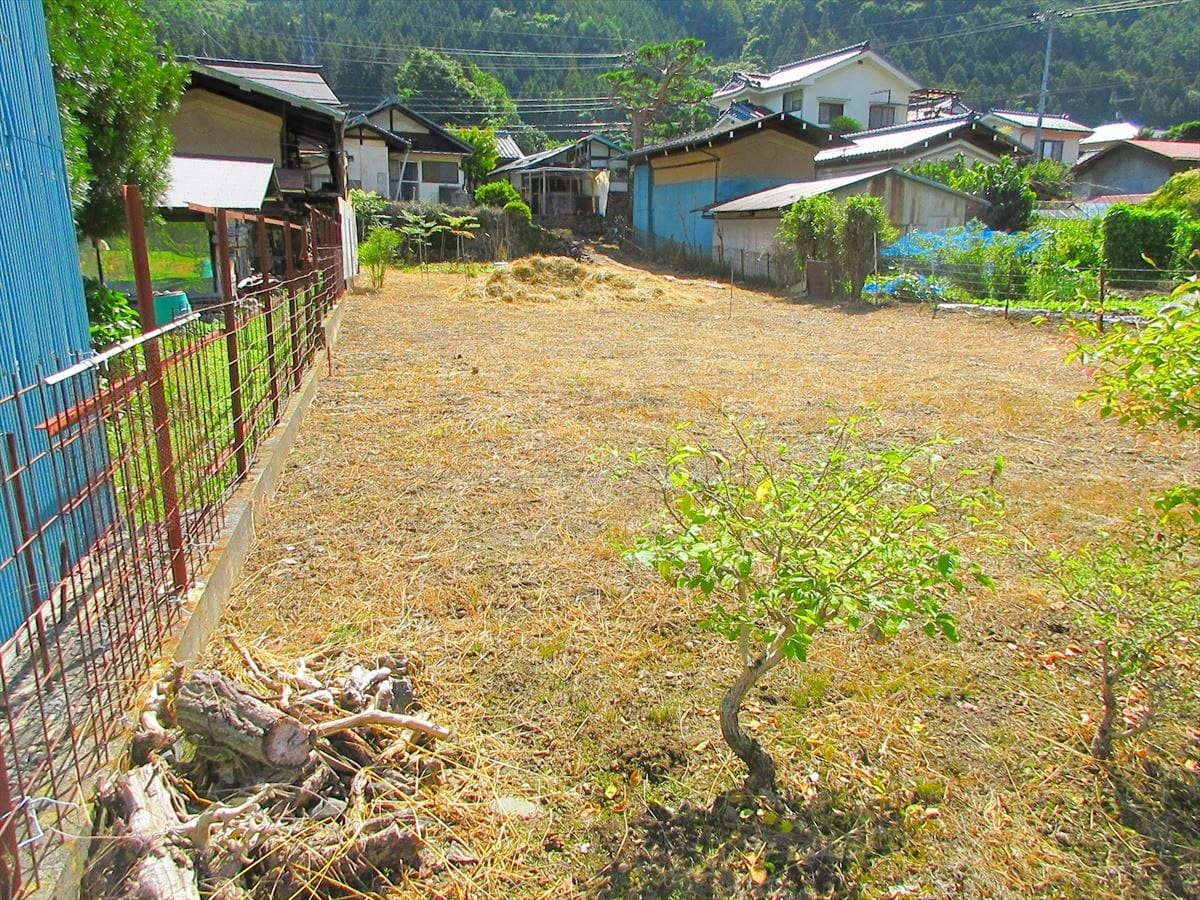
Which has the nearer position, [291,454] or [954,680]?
[954,680]

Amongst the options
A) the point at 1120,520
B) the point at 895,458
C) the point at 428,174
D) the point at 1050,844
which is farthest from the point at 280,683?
the point at 428,174

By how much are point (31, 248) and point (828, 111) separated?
4188 cm

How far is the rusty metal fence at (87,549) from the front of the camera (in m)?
1.95

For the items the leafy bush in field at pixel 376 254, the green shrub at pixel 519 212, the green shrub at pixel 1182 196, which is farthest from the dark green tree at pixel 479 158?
the green shrub at pixel 1182 196

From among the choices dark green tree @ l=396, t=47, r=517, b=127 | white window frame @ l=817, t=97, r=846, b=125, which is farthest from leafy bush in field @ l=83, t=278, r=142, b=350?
dark green tree @ l=396, t=47, r=517, b=127

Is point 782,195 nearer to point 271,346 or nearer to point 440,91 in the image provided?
point 271,346

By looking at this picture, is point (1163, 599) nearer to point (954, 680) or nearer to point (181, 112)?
point (954, 680)

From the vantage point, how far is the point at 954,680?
10.4 feet

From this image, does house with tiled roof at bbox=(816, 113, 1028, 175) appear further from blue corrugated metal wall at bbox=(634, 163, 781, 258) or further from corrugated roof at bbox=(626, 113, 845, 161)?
blue corrugated metal wall at bbox=(634, 163, 781, 258)

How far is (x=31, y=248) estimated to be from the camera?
332 centimetres

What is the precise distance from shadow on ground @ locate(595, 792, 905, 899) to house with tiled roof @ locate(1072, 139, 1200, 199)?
37.1m

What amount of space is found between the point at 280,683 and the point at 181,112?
17348mm

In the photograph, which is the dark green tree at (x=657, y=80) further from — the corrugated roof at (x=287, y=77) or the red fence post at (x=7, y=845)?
the red fence post at (x=7, y=845)

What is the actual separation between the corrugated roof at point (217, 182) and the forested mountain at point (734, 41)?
138 ft
